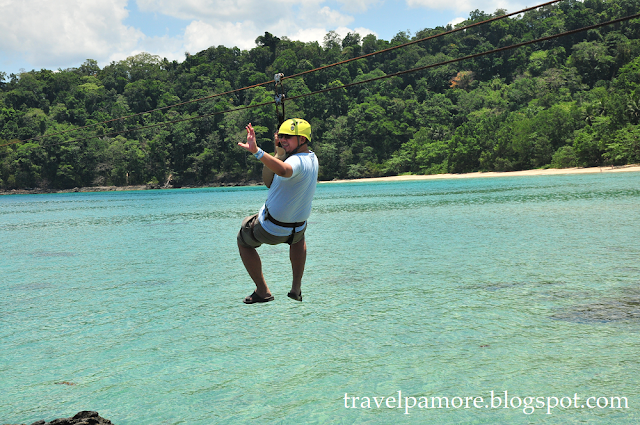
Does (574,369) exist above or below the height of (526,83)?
below

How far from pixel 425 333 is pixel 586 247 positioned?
1026 centimetres

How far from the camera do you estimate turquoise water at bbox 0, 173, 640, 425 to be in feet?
21.8

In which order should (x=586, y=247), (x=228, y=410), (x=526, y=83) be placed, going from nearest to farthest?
(x=228, y=410), (x=586, y=247), (x=526, y=83)

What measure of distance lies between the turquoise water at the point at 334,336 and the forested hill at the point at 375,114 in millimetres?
67871

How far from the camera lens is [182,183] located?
465ft

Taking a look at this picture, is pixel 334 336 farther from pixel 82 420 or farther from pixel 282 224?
pixel 82 420

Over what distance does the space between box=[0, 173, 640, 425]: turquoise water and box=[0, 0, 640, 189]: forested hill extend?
67.9 metres

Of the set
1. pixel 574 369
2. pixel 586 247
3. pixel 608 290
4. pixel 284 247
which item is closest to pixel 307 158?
pixel 574 369

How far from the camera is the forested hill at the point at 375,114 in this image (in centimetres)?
9162

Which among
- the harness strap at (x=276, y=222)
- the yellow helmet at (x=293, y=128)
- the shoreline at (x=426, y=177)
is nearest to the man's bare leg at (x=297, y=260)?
the harness strap at (x=276, y=222)

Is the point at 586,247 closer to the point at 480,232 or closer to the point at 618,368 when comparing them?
the point at 480,232

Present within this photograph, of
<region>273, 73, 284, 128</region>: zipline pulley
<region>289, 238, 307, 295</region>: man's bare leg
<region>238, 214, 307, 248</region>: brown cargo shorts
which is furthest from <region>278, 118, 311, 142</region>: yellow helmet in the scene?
<region>289, 238, 307, 295</region>: man's bare leg

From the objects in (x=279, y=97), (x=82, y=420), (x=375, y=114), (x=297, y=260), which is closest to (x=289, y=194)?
(x=297, y=260)

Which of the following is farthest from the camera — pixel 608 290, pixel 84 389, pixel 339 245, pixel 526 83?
pixel 526 83
